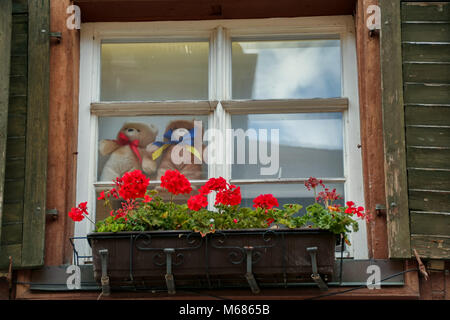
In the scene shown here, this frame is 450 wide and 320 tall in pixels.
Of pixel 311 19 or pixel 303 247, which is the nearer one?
pixel 303 247

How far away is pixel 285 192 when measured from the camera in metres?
4.79

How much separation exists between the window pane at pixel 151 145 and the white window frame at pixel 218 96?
2.2 inches

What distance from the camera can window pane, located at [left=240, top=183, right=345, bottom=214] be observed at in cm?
477

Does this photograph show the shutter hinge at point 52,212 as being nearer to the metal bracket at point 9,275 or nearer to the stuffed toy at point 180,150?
the metal bracket at point 9,275

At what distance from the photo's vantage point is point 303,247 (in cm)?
404

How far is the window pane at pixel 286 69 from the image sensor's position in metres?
5.02

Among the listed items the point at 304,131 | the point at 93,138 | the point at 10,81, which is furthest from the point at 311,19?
the point at 10,81

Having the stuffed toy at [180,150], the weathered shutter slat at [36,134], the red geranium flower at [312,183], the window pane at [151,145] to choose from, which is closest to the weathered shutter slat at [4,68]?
the weathered shutter slat at [36,134]

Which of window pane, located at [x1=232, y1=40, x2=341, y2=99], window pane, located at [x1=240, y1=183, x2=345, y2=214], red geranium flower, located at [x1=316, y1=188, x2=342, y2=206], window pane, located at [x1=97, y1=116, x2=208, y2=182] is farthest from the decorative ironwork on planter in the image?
window pane, located at [x1=232, y1=40, x2=341, y2=99]

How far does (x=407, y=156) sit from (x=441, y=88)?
392 millimetres

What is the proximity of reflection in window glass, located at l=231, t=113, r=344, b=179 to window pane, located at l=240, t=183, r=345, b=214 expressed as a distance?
79mm

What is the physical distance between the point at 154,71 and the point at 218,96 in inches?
18.7

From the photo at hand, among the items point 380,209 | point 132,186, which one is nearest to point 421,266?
point 380,209

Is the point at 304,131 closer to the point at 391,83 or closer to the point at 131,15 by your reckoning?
the point at 391,83
